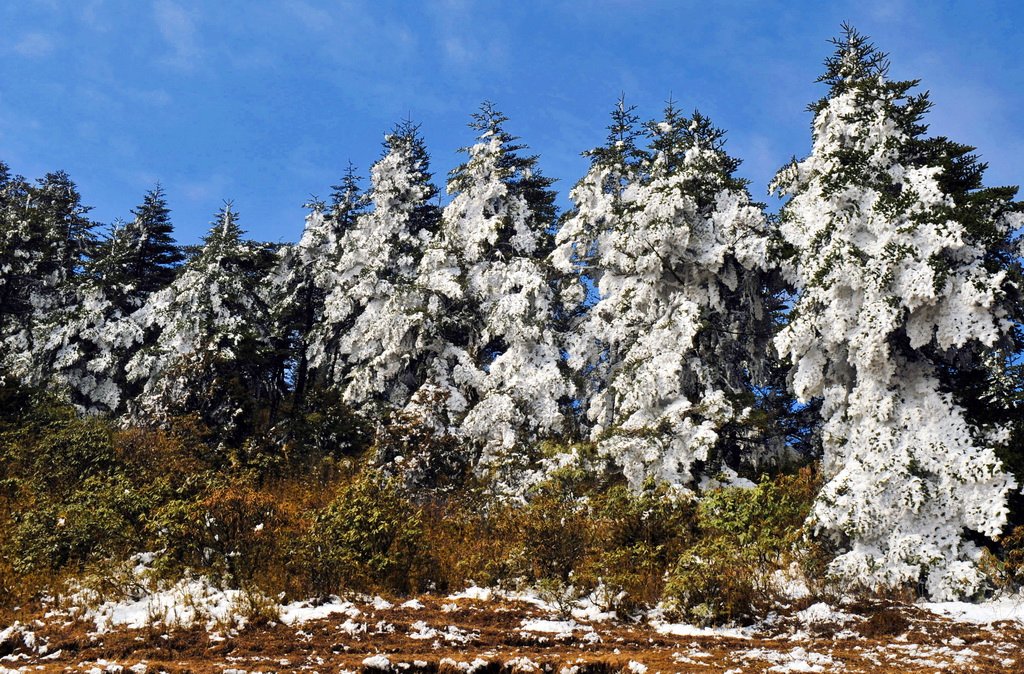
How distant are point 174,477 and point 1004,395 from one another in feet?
52.8

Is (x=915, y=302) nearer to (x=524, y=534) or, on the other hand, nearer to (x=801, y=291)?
(x=801, y=291)

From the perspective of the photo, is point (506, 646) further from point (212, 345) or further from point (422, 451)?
point (212, 345)

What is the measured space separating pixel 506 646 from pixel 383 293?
18.4m

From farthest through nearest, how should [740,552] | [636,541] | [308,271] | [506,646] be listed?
[308,271]
[636,541]
[740,552]
[506,646]

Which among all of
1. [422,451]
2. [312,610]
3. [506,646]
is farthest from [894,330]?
[422,451]

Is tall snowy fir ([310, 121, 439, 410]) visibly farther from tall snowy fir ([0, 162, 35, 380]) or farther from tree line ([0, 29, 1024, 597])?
tall snowy fir ([0, 162, 35, 380])

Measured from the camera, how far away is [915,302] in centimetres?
1189

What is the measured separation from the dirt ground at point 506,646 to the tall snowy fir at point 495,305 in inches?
411

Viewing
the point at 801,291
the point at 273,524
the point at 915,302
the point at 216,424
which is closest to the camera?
the point at 273,524

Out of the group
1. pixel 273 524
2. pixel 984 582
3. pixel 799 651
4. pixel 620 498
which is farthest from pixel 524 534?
pixel 984 582

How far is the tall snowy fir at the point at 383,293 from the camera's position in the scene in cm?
2270

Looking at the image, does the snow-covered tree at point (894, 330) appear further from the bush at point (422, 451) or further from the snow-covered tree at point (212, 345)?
the snow-covered tree at point (212, 345)

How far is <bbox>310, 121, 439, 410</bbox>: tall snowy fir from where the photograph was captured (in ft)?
74.5

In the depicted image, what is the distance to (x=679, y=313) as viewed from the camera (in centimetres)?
1731
